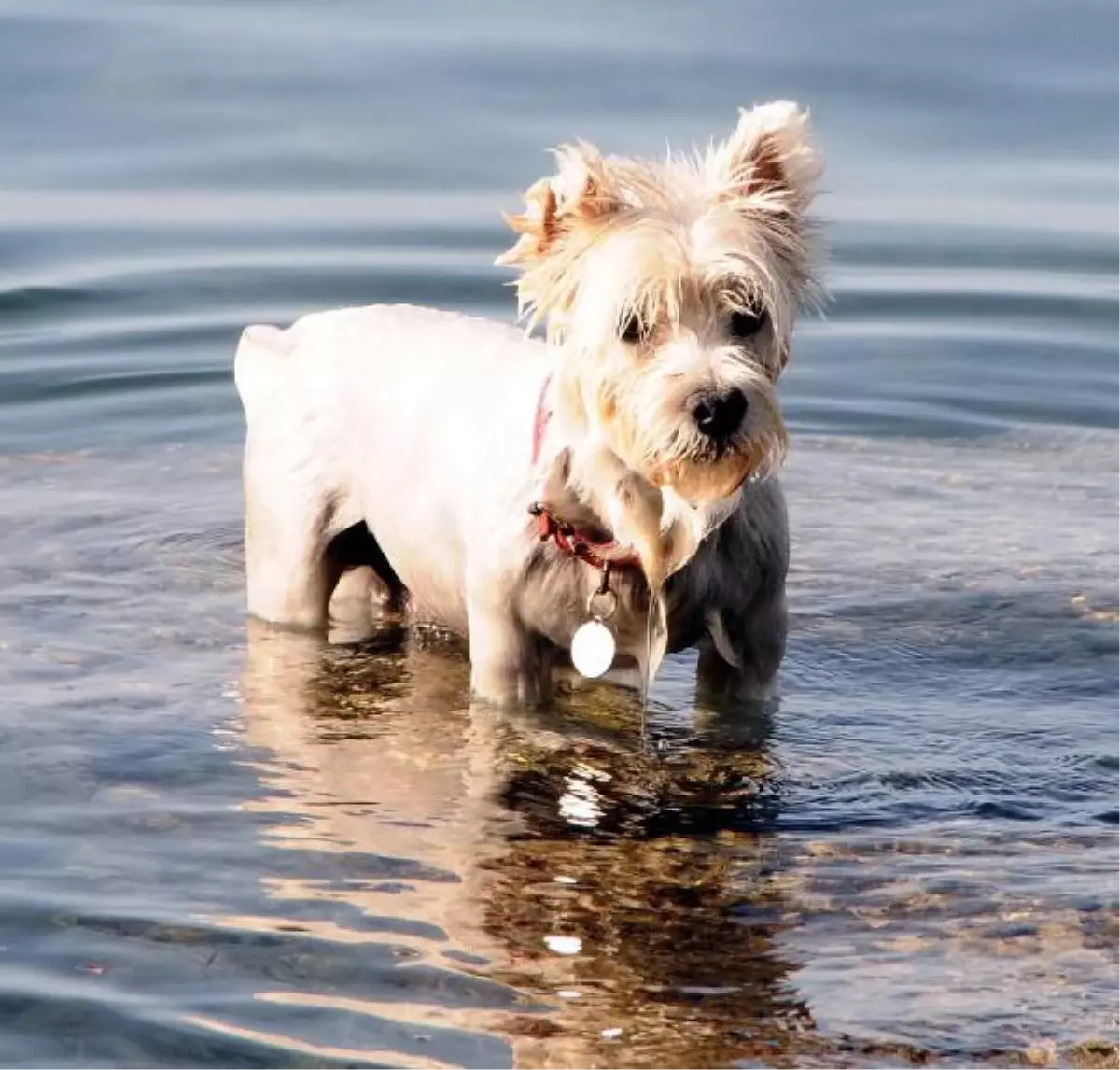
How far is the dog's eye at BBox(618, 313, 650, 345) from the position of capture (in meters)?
6.52

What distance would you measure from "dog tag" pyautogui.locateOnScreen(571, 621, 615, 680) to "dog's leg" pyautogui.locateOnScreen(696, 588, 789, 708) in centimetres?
31

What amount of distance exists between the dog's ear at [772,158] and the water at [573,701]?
1634 millimetres

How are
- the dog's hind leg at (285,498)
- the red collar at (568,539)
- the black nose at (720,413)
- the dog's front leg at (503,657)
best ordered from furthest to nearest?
the dog's hind leg at (285,498) → the dog's front leg at (503,657) → the red collar at (568,539) → the black nose at (720,413)

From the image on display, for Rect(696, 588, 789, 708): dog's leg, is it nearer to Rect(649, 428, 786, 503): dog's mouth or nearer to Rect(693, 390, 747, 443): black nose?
Rect(649, 428, 786, 503): dog's mouth

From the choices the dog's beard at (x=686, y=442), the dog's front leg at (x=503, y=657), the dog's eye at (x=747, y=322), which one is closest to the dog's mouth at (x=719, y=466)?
the dog's beard at (x=686, y=442)

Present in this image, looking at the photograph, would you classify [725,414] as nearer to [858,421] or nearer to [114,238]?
[858,421]

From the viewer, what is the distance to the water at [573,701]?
6.03 meters

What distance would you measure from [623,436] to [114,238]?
7.98m

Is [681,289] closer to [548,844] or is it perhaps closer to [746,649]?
[746,649]

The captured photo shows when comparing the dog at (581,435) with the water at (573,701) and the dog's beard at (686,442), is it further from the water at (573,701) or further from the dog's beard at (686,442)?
the water at (573,701)

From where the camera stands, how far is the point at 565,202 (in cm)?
665

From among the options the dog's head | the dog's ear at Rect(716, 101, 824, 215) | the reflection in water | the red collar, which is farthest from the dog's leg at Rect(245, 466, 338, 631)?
the dog's ear at Rect(716, 101, 824, 215)

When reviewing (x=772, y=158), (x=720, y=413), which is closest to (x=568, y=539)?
(x=720, y=413)

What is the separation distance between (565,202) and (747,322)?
21.0 inches
